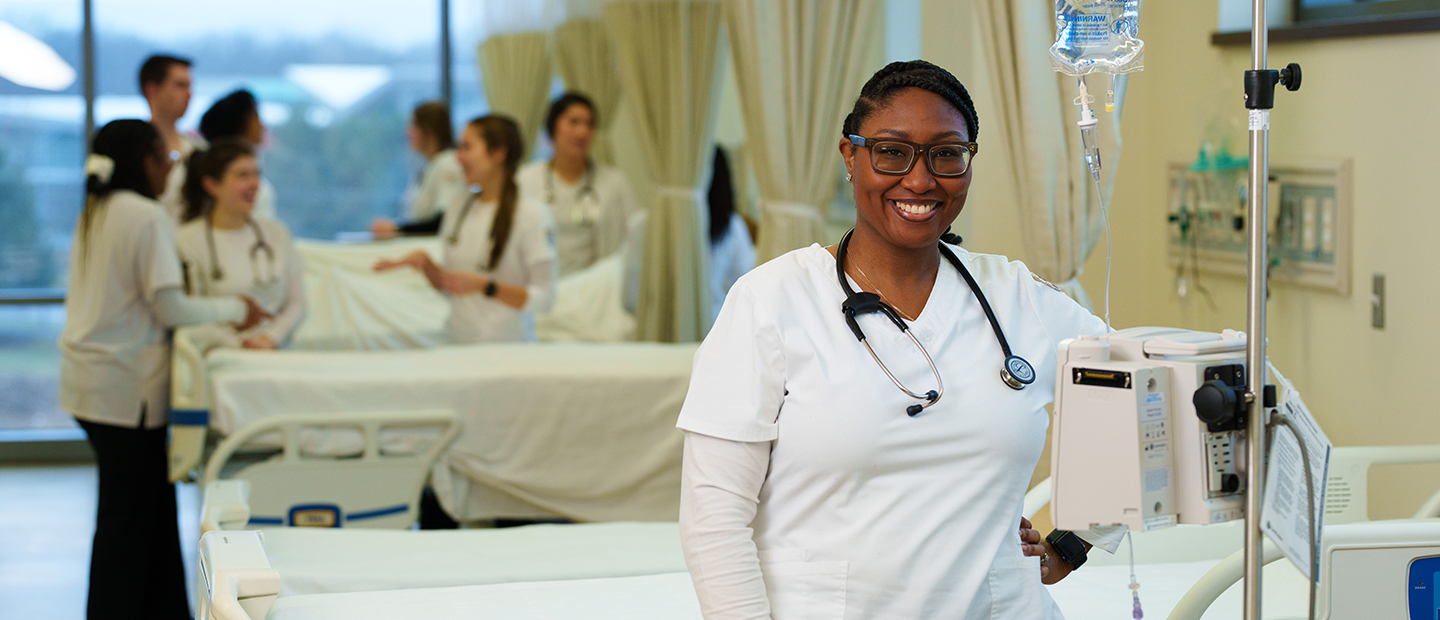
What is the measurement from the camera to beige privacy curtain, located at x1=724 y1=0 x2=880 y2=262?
3.61 metres

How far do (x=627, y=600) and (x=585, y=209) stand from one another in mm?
3391

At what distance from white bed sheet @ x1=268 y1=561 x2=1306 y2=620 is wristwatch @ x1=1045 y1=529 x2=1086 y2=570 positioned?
0.60m

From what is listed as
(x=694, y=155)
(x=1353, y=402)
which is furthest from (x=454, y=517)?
(x=1353, y=402)

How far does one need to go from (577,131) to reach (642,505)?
6.61 ft

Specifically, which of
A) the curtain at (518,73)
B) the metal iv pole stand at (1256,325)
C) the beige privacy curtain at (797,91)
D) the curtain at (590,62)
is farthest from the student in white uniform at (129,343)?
the curtain at (518,73)

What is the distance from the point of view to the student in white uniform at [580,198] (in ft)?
18.1

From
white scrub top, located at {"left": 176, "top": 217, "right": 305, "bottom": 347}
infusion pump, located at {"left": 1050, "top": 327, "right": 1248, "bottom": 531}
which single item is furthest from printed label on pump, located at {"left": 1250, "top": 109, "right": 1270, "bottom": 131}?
white scrub top, located at {"left": 176, "top": 217, "right": 305, "bottom": 347}

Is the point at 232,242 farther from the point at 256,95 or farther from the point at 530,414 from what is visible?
the point at 256,95

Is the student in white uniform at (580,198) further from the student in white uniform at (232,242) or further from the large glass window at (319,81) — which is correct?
the student in white uniform at (232,242)

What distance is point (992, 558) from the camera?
4.65ft

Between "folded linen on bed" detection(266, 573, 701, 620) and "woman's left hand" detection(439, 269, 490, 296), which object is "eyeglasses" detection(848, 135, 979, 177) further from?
"woman's left hand" detection(439, 269, 490, 296)

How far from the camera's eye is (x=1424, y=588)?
160cm

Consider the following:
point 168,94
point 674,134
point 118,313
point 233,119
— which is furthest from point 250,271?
point 674,134

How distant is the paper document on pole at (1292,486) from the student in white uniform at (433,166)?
5.10m
